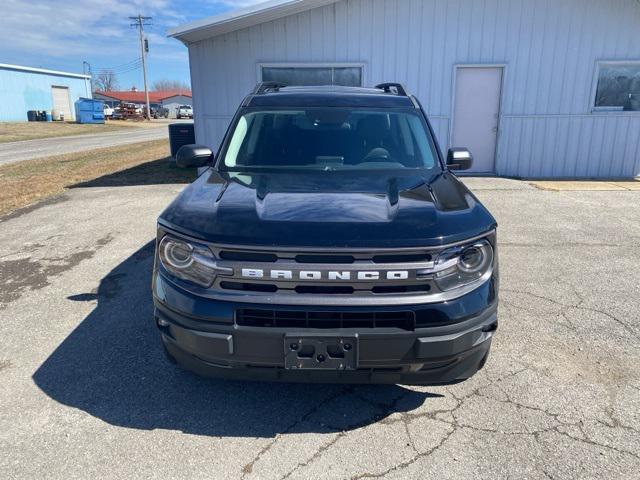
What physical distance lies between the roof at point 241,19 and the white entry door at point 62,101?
5091 centimetres

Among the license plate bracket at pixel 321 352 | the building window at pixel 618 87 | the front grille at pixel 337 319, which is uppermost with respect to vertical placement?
the building window at pixel 618 87

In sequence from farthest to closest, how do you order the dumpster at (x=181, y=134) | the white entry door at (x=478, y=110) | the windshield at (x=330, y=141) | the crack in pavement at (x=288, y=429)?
the dumpster at (x=181, y=134) → the white entry door at (x=478, y=110) → the windshield at (x=330, y=141) → the crack in pavement at (x=288, y=429)

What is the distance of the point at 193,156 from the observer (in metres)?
3.76

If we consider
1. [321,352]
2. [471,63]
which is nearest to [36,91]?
[471,63]

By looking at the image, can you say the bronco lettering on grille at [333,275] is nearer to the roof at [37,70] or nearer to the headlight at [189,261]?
the headlight at [189,261]

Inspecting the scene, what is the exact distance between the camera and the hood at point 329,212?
2238 millimetres

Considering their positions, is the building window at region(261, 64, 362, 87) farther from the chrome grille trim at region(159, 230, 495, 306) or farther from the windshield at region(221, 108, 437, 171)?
the chrome grille trim at region(159, 230, 495, 306)

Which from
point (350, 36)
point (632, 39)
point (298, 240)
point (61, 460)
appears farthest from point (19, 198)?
point (632, 39)

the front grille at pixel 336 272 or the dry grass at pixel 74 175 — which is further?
the dry grass at pixel 74 175

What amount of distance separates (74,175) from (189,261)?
11.4 metres

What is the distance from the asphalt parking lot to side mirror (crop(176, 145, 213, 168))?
135 cm

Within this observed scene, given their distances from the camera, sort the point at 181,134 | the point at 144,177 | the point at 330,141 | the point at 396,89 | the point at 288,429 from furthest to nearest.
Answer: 1. the point at 181,134
2. the point at 144,177
3. the point at 396,89
4. the point at 330,141
5. the point at 288,429

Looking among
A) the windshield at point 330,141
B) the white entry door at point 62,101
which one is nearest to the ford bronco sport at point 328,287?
the windshield at point 330,141

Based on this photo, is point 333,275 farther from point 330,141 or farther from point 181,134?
point 181,134
